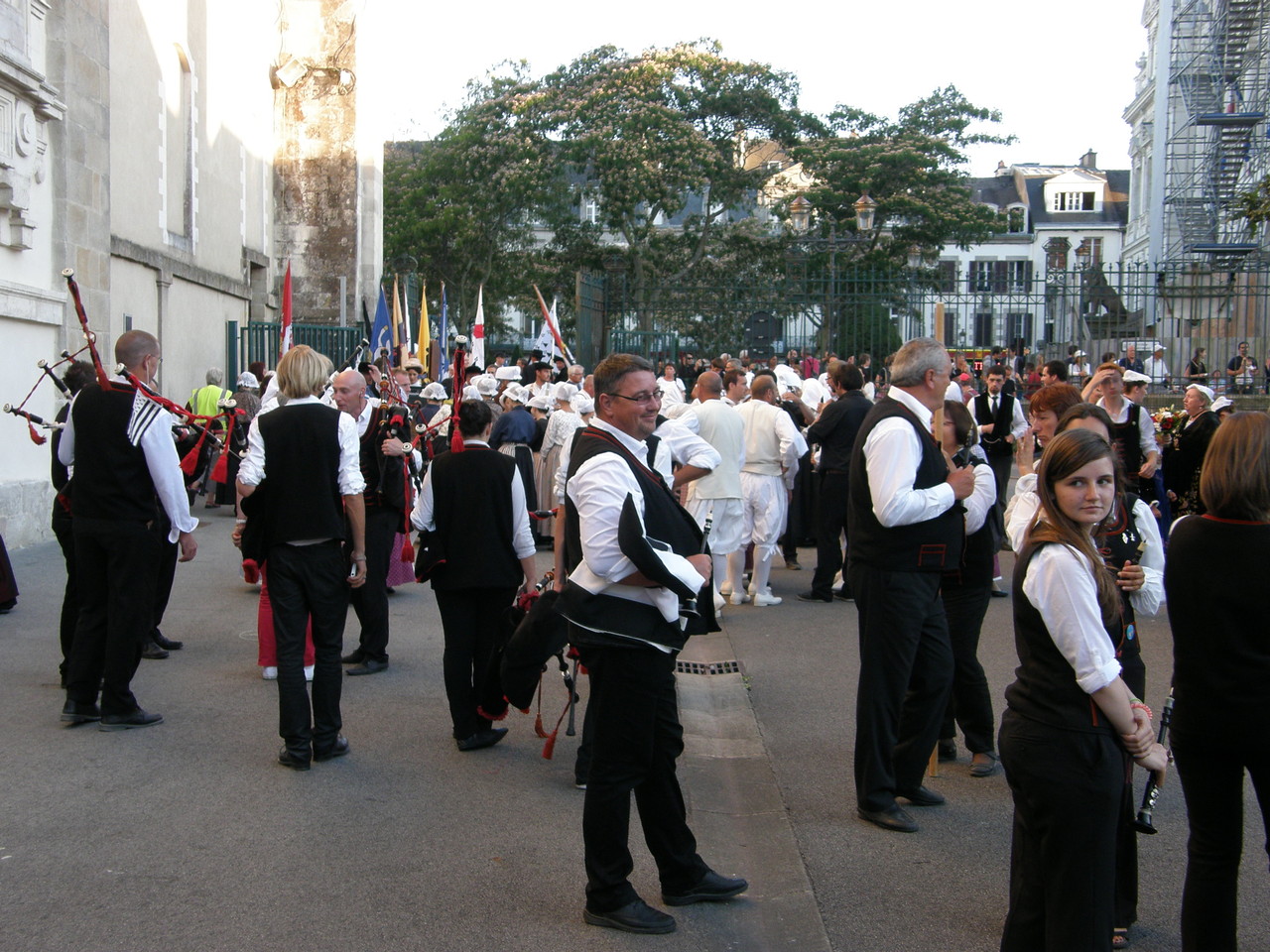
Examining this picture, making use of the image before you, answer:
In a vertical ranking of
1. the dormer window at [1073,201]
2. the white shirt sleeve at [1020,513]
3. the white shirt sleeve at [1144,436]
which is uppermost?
the dormer window at [1073,201]

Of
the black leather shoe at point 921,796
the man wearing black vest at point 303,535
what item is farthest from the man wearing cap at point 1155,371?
the man wearing black vest at point 303,535

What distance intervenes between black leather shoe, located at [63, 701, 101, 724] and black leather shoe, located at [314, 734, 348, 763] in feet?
4.28

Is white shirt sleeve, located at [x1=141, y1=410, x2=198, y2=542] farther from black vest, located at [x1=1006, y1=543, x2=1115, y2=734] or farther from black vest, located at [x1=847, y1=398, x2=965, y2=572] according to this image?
black vest, located at [x1=1006, y1=543, x2=1115, y2=734]

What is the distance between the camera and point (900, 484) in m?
4.72

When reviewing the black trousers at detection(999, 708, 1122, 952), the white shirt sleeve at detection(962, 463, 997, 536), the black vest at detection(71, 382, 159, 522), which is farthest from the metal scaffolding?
the black trousers at detection(999, 708, 1122, 952)

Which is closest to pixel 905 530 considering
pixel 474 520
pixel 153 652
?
pixel 474 520

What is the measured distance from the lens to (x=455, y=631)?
19.6ft

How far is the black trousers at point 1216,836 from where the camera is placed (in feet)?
11.0

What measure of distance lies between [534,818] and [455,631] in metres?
1.24

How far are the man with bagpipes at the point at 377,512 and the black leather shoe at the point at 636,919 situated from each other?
152 inches

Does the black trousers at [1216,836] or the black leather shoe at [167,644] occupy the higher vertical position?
the black trousers at [1216,836]

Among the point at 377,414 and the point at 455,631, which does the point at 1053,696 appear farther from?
the point at 377,414

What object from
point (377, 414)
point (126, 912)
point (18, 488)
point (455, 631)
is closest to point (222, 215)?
point (18, 488)

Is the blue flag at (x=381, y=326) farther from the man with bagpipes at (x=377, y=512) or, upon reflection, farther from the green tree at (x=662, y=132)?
the green tree at (x=662, y=132)
